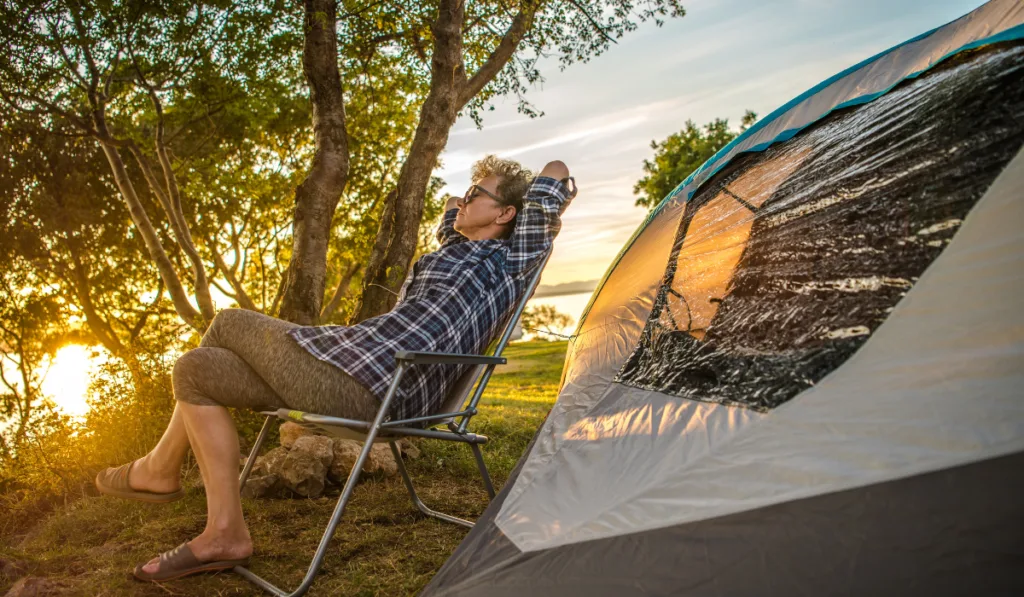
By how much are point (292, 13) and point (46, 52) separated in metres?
2.41

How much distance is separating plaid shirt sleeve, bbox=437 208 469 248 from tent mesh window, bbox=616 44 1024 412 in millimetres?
920

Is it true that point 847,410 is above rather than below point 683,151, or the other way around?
below

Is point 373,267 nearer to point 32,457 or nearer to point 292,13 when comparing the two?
point 32,457

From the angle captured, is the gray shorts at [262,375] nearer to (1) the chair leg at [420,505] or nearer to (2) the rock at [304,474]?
(1) the chair leg at [420,505]

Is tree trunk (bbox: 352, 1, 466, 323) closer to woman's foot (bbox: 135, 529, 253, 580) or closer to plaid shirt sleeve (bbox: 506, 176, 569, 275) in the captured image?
plaid shirt sleeve (bbox: 506, 176, 569, 275)

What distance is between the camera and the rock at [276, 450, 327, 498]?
137 inches

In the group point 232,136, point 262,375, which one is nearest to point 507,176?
point 262,375

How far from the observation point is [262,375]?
2.32 metres

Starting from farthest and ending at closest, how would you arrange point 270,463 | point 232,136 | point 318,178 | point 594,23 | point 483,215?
Result: point 232,136
point 594,23
point 318,178
point 270,463
point 483,215

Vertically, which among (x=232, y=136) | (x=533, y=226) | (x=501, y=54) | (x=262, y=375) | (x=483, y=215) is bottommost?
(x=262, y=375)

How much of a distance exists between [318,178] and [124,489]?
8.81 feet

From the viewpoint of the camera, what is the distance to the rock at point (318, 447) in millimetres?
3611

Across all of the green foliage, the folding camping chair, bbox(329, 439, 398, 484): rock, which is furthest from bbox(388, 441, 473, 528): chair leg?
the green foliage

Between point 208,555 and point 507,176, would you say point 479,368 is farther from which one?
point 208,555
